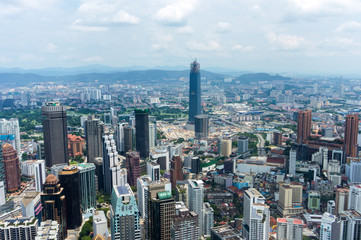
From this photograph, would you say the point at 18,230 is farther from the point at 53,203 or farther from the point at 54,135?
the point at 54,135

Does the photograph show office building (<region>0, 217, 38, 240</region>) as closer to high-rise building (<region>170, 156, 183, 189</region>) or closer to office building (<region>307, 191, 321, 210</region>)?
high-rise building (<region>170, 156, 183, 189</region>)

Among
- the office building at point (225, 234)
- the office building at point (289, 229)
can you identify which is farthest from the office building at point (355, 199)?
the office building at point (225, 234)

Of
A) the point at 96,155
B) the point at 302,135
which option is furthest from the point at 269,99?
the point at 96,155

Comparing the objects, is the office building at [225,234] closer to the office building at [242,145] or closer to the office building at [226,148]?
the office building at [226,148]

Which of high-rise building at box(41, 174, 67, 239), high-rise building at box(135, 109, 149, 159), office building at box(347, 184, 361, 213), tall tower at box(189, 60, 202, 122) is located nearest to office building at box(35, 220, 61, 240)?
high-rise building at box(41, 174, 67, 239)

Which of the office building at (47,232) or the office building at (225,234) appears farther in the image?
the office building at (225,234)
